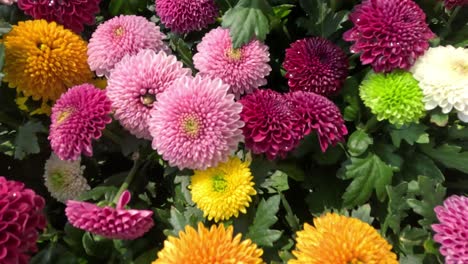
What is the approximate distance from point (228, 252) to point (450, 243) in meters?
0.43

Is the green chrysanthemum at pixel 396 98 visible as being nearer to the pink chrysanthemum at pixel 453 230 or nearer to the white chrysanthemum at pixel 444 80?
the white chrysanthemum at pixel 444 80

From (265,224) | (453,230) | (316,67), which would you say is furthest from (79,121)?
(453,230)

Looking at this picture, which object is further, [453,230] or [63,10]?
[63,10]

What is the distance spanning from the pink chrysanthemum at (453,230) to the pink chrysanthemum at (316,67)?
40 cm

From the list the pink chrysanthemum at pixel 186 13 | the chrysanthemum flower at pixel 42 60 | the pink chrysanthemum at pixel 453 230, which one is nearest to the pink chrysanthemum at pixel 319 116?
the pink chrysanthemum at pixel 453 230

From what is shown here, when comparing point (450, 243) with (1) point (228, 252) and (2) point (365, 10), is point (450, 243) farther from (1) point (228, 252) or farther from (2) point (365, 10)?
(2) point (365, 10)

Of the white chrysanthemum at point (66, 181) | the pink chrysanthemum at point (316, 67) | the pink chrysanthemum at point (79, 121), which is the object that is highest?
the pink chrysanthemum at point (316, 67)

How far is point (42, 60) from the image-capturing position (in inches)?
49.7

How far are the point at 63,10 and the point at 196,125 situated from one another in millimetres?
523

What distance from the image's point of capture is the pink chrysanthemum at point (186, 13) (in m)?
1.36

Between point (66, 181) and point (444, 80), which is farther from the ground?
point (444, 80)

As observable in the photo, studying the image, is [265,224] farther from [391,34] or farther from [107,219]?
[391,34]

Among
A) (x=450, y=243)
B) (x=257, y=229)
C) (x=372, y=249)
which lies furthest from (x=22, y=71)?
(x=450, y=243)

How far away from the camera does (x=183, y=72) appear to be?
1.24 meters
